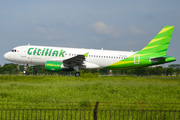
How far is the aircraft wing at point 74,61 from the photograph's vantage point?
30111 mm

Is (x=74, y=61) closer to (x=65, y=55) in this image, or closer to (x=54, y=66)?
(x=65, y=55)

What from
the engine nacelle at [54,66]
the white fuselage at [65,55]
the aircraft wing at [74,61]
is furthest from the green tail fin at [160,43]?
the engine nacelle at [54,66]

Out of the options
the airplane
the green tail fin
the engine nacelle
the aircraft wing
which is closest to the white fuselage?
the airplane

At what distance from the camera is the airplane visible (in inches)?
1243

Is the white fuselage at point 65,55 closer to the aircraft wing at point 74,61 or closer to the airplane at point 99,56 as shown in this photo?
the airplane at point 99,56

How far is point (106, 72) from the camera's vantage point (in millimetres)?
43000

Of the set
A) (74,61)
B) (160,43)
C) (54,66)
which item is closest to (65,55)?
(74,61)

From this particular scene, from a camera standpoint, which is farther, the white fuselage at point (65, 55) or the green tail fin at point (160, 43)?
the green tail fin at point (160, 43)

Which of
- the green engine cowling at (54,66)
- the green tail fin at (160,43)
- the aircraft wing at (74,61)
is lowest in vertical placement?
the green engine cowling at (54,66)

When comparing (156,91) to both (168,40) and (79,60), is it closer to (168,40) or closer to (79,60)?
(79,60)

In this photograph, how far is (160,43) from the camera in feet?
108

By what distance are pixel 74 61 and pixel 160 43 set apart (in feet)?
41.9

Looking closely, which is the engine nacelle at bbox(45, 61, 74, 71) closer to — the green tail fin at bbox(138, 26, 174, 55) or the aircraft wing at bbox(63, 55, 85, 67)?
the aircraft wing at bbox(63, 55, 85, 67)

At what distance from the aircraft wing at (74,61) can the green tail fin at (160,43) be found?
28.5 feet
